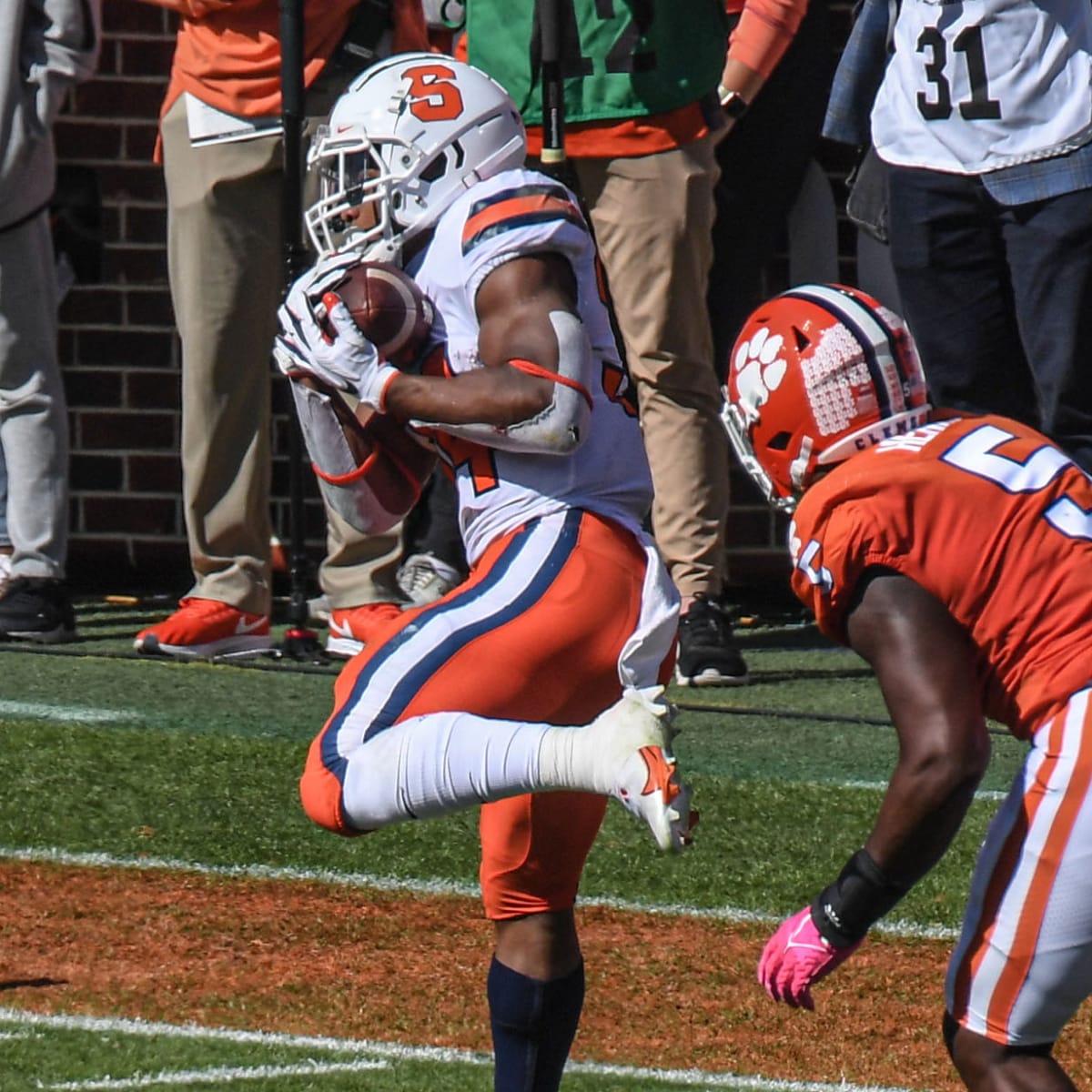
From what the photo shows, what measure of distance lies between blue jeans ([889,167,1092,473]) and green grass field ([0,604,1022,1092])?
0.89 meters

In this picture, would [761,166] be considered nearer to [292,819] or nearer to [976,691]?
[292,819]

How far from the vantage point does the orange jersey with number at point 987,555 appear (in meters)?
3.19

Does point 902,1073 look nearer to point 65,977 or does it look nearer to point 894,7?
point 65,977

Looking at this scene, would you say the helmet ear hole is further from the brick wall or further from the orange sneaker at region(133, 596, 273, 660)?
the brick wall

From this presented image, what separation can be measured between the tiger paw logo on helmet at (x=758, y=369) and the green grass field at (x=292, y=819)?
1.25 meters

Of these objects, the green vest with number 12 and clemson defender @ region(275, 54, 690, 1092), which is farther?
the green vest with number 12

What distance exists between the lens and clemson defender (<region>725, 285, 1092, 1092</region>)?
10.2ft

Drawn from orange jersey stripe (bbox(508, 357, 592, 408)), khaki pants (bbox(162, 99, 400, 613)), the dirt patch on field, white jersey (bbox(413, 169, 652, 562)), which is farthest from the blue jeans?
orange jersey stripe (bbox(508, 357, 592, 408))

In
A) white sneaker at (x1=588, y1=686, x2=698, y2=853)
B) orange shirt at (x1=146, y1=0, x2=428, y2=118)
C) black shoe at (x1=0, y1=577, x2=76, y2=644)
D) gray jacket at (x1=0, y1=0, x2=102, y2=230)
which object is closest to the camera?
white sneaker at (x1=588, y1=686, x2=698, y2=853)

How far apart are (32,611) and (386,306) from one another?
344 cm

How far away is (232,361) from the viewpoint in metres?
6.67

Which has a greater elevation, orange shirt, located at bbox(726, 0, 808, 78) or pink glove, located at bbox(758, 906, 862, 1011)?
orange shirt, located at bbox(726, 0, 808, 78)

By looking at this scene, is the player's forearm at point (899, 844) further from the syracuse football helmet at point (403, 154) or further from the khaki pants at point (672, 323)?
the khaki pants at point (672, 323)

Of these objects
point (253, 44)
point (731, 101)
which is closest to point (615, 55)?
point (731, 101)
